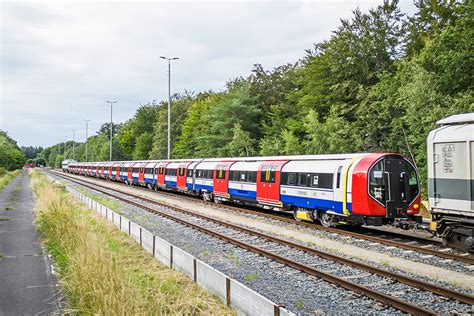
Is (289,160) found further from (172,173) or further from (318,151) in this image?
(172,173)

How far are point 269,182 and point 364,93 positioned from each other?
16.7 meters

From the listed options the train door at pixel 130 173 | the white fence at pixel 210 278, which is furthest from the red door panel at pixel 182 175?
the white fence at pixel 210 278

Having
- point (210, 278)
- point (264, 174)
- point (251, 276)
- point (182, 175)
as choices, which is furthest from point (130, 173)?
point (210, 278)

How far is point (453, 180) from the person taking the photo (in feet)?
37.6

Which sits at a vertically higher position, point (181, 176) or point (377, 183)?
point (377, 183)

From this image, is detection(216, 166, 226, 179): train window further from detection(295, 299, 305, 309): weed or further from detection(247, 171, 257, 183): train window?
detection(295, 299, 305, 309): weed

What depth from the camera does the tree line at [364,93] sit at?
23109 mm

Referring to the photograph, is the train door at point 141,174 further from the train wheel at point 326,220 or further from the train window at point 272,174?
the train wheel at point 326,220

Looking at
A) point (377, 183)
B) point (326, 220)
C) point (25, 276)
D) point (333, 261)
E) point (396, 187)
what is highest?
point (377, 183)

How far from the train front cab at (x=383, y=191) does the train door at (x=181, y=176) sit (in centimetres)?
1908

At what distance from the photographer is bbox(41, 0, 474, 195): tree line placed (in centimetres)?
2311

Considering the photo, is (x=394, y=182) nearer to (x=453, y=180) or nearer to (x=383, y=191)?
(x=383, y=191)

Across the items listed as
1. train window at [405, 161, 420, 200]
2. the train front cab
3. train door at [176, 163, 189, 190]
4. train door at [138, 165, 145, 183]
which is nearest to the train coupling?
the train front cab

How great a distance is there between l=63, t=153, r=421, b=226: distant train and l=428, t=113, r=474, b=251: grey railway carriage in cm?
249
